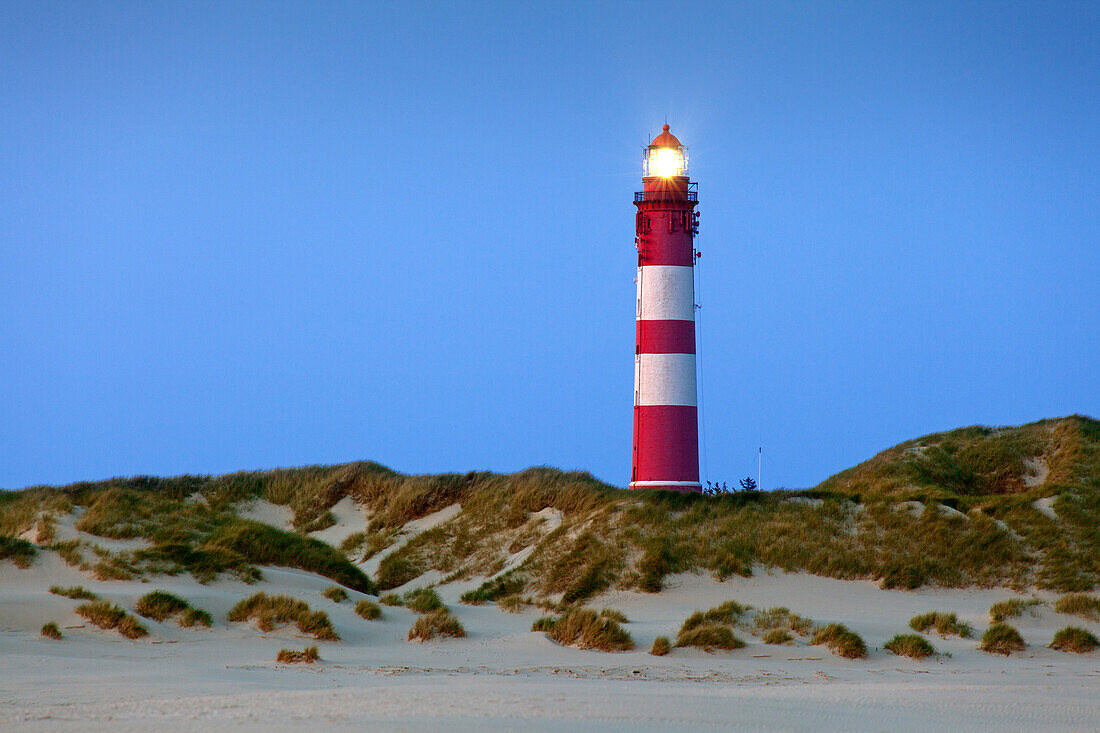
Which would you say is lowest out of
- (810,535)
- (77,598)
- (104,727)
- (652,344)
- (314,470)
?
(104,727)

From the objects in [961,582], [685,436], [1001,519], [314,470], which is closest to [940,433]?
[685,436]

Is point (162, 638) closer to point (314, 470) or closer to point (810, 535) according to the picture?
point (810, 535)

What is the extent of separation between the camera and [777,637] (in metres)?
12.6

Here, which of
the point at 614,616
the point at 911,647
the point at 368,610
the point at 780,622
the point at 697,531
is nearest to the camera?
the point at 911,647

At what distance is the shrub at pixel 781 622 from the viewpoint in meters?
13.0

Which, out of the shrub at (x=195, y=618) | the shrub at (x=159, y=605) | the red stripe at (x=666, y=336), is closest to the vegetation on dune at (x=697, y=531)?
the shrub at (x=159, y=605)

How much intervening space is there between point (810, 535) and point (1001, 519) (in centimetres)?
331

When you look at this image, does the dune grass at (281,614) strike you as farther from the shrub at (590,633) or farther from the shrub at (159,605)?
the shrub at (590,633)

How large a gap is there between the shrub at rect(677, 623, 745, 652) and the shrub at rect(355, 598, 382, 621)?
3.77 metres

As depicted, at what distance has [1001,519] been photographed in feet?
61.3

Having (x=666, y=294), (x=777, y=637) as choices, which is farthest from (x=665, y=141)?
(x=777, y=637)

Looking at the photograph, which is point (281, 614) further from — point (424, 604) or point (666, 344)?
point (666, 344)

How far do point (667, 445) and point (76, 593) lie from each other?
1596 cm

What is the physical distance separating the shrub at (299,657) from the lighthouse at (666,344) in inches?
623
